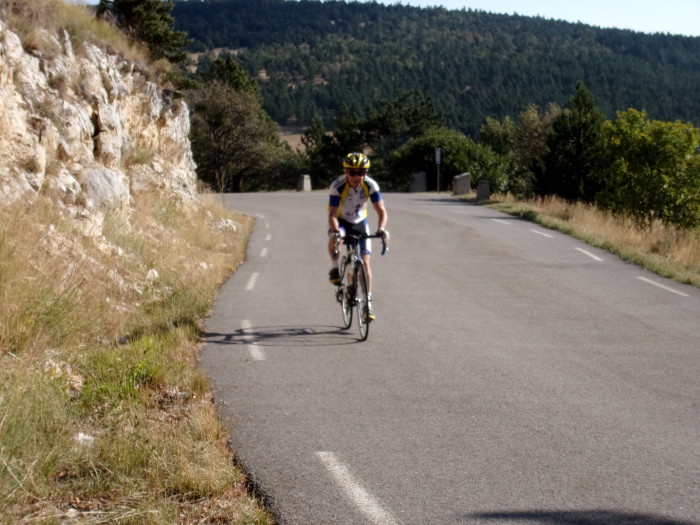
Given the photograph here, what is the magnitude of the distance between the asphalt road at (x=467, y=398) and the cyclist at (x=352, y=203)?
42.6 inches

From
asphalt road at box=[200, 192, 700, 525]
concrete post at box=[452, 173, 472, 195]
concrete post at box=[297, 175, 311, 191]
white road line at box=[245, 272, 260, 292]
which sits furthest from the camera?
concrete post at box=[297, 175, 311, 191]

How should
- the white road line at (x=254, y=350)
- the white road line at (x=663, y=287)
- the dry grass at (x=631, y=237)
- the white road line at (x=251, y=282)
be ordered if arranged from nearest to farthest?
the white road line at (x=254, y=350)
the white road line at (x=663, y=287)
the white road line at (x=251, y=282)
the dry grass at (x=631, y=237)

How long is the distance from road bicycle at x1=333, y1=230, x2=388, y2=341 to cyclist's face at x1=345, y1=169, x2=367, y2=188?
0.60m

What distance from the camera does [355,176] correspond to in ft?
30.2

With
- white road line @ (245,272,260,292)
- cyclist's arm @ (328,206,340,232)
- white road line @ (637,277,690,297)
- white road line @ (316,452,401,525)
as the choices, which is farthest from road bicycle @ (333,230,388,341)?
white road line @ (637,277,690,297)

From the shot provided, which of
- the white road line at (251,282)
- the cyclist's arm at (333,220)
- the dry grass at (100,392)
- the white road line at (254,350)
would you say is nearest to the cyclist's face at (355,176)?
the cyclist's arm at (333,220)

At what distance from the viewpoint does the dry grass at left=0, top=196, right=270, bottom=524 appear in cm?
434

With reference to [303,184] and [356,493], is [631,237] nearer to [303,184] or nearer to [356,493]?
[356,493]

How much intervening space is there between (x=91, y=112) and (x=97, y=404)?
406 inches

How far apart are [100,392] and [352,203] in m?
4.18

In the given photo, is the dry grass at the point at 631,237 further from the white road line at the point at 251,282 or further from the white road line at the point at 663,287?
the white road line at the point at 251,282

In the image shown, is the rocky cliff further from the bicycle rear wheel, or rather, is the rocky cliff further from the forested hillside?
the forested hillside

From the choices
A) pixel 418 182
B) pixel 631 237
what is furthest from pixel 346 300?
pixel 418 182

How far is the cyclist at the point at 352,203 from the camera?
30.2 ft
